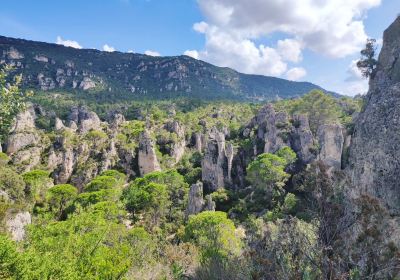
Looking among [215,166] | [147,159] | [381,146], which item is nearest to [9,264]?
[381,146]

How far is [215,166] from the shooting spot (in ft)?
211

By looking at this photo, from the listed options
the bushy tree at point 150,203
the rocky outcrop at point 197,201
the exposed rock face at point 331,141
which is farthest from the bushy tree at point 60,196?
the exposed rock face at point 331,141

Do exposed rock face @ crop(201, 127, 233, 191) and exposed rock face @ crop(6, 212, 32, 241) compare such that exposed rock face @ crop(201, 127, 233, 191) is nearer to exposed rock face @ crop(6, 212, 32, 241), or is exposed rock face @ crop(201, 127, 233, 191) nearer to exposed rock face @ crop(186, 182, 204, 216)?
exposed rock face @ crop(186, 182, 204, 216)

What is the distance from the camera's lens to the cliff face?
25125 mm

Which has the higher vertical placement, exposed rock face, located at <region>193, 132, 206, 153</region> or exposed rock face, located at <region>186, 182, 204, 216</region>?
exposed rock face, located at <region>193, 132, 206, 153</region>

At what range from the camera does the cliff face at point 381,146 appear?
25.1 metres

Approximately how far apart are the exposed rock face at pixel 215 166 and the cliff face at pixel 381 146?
109 feet

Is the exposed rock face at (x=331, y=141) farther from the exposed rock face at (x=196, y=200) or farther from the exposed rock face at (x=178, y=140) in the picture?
the exposed rock face at (x=178, y=140)

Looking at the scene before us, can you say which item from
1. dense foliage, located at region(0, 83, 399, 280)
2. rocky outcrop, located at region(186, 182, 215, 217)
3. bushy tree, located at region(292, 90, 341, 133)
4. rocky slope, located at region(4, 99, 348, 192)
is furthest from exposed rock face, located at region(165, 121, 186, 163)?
rocky outcrop, located at region(186, 182, 215, 217)

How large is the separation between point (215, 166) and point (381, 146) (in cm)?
3868

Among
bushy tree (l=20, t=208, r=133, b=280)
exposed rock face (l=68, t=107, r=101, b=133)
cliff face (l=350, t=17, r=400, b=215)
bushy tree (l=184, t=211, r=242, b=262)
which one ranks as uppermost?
cliff face (l=350, t=17, r=400, b=215)

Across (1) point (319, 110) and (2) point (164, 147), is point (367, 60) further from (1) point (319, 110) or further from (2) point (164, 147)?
(2) point (164, 147)

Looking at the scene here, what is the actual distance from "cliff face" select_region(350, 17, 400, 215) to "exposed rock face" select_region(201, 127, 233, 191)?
33.3 metres

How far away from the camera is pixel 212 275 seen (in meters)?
23.7
